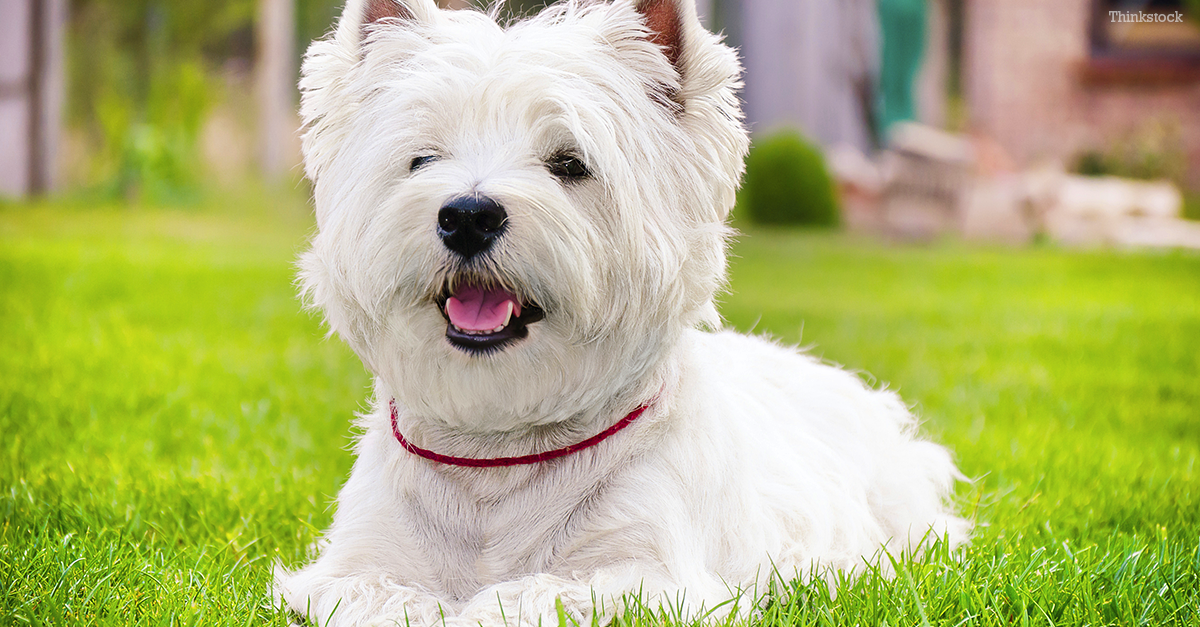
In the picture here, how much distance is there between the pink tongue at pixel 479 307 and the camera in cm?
228

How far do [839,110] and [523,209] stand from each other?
17572 millimetres

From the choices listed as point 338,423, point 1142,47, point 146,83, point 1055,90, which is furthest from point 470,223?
point 1142,47

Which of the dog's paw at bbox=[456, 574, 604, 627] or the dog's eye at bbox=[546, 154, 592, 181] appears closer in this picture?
the dog's paw at bbox=[456, 574, 604, 627]

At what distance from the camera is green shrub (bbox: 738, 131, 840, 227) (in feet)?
47.5

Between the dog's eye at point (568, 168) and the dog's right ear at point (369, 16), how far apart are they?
534 mm

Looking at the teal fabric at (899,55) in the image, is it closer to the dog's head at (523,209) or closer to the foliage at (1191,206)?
the foliage at (1191,206)

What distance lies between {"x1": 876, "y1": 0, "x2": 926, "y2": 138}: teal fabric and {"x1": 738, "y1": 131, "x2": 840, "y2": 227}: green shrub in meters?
4.97

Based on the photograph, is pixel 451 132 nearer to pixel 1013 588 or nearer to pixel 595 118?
pixel 595 118

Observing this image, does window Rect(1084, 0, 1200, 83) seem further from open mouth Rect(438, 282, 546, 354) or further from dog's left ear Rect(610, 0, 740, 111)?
open mouth Rect(438, 282, 546, 354)

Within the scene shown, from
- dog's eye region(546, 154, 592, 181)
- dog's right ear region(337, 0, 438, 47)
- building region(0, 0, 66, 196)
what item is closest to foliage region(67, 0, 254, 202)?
building region(0, 0, 66, 196)

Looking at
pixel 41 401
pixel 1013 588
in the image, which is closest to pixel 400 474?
pixel 1013 588

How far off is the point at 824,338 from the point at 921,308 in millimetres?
1866

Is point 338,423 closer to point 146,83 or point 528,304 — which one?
point 528,304


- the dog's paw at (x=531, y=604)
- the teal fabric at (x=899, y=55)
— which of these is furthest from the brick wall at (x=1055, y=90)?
the dog's paw at (x=531, y=604)
